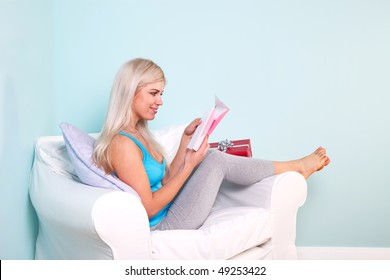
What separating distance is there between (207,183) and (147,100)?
1.47ft

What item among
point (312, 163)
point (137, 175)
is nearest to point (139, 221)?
point (137, 175)

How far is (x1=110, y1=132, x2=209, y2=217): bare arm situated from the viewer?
6.79ft

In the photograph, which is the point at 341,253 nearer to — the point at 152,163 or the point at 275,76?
the point at 275,76

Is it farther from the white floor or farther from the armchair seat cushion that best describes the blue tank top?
the white floor

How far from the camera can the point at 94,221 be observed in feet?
5.82

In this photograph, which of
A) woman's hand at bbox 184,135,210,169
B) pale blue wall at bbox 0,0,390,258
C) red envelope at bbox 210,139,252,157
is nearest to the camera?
woman's hand at bbox 184,135,210,169

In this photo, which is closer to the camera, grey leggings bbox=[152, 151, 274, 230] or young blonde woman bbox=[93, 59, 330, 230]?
young blonde woman bbox=[93, 59, 330, 230]

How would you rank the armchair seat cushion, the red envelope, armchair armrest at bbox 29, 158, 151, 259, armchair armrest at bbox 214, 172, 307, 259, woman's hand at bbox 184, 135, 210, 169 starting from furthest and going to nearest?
1. the red envelope
2. armchair armrest at bbox 214, 172, 307, 259
3. woman's hand at bbox 184, 135, 210, 169
4. the armchair seat cushion
5. armchair armrest at bbox 29, 158, 151, 259

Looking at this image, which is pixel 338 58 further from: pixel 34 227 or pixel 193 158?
pixel 34 227

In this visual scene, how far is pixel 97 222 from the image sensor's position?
5.82 feet

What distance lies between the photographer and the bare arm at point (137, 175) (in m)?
2.07

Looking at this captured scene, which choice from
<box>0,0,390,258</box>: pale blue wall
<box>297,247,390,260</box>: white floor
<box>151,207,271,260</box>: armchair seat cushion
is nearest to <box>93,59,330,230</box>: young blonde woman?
<box>151,207,271,260</box>: armchair seat cushion

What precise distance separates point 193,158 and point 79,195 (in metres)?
0.51

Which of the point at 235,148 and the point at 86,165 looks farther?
the point at 235,148
